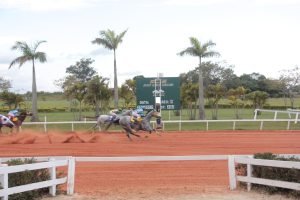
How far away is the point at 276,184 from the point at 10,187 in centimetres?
503

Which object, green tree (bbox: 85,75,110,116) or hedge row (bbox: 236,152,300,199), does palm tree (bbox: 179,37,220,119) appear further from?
hedge row (bbox: 236,152,300,199)

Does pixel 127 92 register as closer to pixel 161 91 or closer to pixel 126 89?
pixel 126 89

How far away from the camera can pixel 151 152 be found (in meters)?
19.8

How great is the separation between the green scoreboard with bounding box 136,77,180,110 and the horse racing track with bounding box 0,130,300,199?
356 centimetres

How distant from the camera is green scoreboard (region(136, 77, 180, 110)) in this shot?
31.0 meters

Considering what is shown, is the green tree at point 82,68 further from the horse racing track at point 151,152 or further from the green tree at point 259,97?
the horse racing track at point 151,152

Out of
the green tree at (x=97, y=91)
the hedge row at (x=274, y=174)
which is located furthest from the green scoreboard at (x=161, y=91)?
the hedge row at (x=274, y=174)

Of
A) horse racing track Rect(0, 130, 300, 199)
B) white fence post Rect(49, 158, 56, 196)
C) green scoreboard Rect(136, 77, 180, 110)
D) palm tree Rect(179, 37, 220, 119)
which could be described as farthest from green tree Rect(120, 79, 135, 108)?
white fence post Rect(49, 158, 56, 196)

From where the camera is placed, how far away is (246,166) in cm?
1123

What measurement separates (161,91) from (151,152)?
11627mm

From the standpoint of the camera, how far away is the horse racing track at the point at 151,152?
11.8m

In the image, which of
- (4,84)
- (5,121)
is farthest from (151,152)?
(4,84)

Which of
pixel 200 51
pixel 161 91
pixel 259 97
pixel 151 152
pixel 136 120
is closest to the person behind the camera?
pixel 151 152

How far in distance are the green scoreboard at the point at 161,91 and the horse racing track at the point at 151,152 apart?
356 cm
